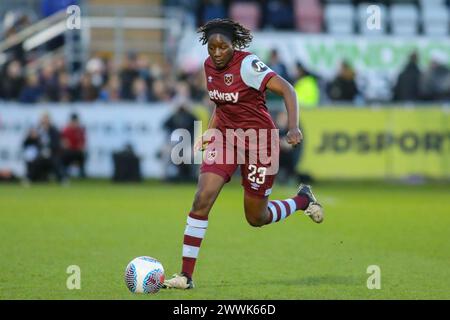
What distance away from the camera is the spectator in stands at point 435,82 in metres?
26.0

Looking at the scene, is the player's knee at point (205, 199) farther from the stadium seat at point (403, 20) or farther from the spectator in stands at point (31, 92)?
the stadium seat at point (403, 20)

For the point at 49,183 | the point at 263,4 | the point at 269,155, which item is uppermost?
the point at 263,4

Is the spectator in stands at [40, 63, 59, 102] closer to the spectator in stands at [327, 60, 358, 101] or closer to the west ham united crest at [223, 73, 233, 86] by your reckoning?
the spectator in stands at [327, 60, 358, 101]

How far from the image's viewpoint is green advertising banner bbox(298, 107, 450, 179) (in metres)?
24.0

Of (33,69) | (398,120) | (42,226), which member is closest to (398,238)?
(42,226)

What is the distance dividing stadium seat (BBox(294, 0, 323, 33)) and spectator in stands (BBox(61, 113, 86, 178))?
842 centimetres

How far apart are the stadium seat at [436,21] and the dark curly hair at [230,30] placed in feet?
70.9

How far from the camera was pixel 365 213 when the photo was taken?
17.2 m

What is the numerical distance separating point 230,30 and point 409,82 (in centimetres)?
1622

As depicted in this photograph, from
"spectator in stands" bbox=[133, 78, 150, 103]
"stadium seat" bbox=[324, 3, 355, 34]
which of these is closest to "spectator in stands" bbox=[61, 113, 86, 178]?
"spectator in stands" bbox=[133, 78, 150, 103]

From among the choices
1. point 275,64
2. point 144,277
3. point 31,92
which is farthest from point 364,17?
point 144,277

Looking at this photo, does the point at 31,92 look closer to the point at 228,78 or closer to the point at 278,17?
the point at 278,17

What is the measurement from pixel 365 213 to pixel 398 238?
3409 mm
